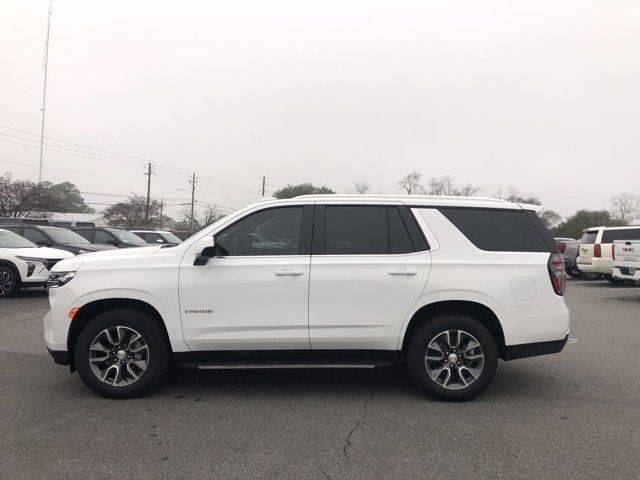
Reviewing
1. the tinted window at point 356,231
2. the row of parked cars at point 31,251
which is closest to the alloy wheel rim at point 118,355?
the tinted window at point 356,231

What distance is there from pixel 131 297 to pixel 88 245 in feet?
32.8

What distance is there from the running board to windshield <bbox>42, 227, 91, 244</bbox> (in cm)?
1055

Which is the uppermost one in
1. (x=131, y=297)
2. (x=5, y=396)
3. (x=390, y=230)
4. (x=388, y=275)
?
(x=390, y=230)

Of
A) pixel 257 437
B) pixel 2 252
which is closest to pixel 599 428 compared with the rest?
pixel 257 437

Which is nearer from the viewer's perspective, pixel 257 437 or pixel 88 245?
pixel 257 437

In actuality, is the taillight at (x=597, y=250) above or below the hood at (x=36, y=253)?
above

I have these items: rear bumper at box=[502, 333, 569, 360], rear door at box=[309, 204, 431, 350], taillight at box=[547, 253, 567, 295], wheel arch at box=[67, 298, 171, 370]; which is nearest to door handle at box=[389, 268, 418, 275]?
rear door at box=[309, 204, 431, 350]

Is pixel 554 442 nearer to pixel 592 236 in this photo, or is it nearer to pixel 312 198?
pixel 312 198

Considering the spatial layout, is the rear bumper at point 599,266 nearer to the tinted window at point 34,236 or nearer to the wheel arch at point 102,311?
the wheel arch at point 102,311

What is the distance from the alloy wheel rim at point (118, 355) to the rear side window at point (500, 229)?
314 centimetres

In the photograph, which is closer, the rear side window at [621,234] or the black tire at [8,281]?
the black tire at [8,281]

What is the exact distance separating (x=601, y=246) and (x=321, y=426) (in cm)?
1417

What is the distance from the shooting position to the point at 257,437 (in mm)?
3697

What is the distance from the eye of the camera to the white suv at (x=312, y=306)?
438 cm
